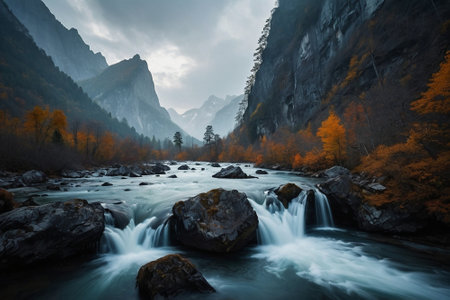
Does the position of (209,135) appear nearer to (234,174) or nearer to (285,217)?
(234,174)

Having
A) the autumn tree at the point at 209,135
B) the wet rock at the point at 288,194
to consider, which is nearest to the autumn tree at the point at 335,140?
the wet rock at the point at 288,194

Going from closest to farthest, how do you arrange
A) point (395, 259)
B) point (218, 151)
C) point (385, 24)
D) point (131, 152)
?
point (395, 259)
point (385, 24)
point (131, 152)
point (218, 151)

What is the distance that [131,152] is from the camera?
186ft

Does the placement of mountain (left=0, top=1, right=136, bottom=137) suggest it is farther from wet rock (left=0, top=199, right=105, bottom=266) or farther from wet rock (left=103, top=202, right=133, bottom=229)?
wet rock (left=0, top=199, right=105, bottom=266)

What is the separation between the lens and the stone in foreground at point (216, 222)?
20.7 ft

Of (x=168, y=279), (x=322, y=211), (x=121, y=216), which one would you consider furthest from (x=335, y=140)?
(x=168, y=279)

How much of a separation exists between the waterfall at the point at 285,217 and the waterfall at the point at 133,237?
4.16 metres

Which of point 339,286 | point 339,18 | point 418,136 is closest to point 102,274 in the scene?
point 339,286

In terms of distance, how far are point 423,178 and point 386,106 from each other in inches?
506

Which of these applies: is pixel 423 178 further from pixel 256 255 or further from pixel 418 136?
pixel 256 255

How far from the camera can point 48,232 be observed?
5191mm

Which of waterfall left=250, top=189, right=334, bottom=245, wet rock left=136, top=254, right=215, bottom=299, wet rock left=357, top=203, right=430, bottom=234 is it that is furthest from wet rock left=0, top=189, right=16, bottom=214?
wet rock left=357, top=203, right=430, bottom=234

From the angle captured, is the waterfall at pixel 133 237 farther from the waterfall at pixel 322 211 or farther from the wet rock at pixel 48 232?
the waterfall at pixel 322 211

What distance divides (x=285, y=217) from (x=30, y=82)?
116048mm
